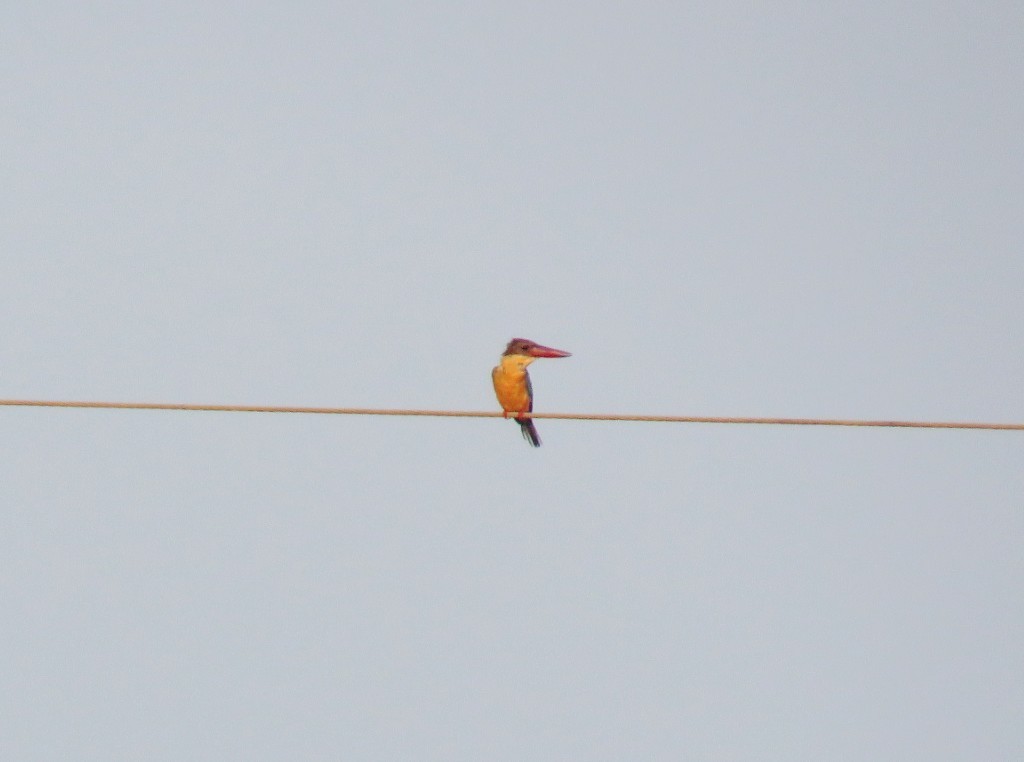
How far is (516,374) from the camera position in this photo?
15.6 m

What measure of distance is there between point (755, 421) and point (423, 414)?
1948 mm

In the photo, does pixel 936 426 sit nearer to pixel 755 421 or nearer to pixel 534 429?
pixel 755 421

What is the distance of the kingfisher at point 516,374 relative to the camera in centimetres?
1560

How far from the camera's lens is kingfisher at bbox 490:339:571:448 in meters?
15.6

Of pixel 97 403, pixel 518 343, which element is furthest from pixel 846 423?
pixel 518 343

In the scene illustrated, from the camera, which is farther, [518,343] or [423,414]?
[518,343]

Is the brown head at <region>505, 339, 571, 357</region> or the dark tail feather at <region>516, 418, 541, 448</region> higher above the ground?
the brown head at <region>505, 339, 571, 357</region>

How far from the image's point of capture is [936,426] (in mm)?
9422

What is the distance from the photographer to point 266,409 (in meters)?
9.64

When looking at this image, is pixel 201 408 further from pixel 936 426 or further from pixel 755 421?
pixel 936 426

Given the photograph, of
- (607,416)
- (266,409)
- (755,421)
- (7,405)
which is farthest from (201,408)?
(755,421)

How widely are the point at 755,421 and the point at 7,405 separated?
4262 millimetres

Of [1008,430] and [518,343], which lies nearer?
[1008,430]

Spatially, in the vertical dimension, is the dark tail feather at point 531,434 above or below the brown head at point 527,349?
below
